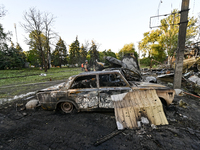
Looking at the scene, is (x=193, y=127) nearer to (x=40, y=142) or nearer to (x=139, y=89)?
(x=139, y=89)

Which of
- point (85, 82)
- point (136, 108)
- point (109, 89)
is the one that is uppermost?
point (85, 82)

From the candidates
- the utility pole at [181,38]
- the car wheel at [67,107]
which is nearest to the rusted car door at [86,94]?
the car wheel at [67,107]

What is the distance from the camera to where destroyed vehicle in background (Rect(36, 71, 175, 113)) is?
2.79m

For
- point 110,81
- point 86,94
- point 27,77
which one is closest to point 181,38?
point 110,81

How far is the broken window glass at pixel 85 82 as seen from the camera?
3.00 meters

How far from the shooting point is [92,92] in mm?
2844

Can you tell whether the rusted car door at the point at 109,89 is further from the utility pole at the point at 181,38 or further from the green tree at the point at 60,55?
the green tree at the point at 60,55

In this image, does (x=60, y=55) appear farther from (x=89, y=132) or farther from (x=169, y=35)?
(x=89, y=132)

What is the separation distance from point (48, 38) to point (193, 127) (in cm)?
2657

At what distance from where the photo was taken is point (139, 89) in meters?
2.79

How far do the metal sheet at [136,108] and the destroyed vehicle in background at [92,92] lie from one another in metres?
0.16

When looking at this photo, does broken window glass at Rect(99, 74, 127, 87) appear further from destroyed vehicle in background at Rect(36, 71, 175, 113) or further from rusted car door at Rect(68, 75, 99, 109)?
rusted car door at Rect(68, 75, 99, 109)

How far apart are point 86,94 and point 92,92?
0.68 ft

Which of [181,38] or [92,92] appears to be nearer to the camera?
[92,92]
